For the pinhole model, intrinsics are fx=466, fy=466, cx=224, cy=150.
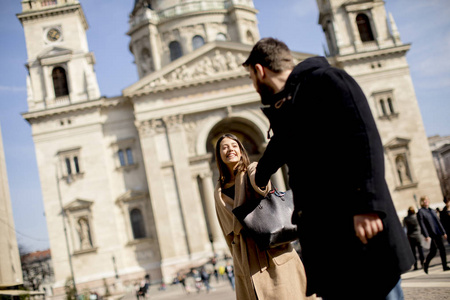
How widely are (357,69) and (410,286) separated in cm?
2996

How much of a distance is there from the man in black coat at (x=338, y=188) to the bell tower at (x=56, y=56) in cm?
3339

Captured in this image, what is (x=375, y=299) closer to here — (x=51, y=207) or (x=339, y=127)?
(x=339, y=127)

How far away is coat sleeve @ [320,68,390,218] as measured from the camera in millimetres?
2238

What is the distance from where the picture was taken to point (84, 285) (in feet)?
102

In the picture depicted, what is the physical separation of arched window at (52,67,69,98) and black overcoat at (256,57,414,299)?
35389 mm

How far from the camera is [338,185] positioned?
2328 mm

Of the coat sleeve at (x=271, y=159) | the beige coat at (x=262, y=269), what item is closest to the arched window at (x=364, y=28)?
the beige coat at (x=262, y=269)

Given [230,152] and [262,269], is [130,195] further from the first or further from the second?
[262,269]

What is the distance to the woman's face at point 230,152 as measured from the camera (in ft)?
14.9

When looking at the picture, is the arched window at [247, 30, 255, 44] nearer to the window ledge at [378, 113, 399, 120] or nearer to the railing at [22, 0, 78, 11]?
the window ledge at [378, 113, 399, 120]

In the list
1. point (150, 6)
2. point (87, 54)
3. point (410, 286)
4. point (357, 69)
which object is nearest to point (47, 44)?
point (87, 54)

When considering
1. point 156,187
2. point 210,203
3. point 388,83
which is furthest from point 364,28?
point 156,187

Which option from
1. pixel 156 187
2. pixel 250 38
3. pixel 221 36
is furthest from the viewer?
pixel 250 38

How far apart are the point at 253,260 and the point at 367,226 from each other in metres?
2.11
